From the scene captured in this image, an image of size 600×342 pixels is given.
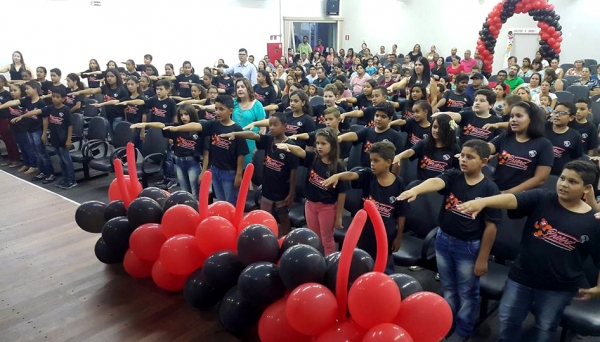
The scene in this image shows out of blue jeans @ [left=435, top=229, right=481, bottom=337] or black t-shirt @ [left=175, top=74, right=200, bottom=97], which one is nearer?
blue jeans @ [left=435, top=229, right=481, bottom=337]

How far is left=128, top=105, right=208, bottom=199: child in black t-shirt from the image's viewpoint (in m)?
4.64

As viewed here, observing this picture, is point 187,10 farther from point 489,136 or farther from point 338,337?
point 338,337

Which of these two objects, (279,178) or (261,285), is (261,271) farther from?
(279,178)

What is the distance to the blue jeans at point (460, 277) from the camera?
A: 267 cm

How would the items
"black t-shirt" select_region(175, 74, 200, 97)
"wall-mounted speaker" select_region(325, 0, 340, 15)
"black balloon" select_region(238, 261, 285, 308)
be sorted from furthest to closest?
"wall-mounted speaker" select_region(325, 0, 340, 15)
"black t-shirt" select_region(175, 74, 200, 97)
"black balloon" select_region(238, 261, 285, 308)

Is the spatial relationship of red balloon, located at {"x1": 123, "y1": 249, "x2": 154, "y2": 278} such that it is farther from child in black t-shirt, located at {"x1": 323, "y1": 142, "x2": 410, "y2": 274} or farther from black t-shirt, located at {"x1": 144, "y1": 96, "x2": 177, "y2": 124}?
black t-shirt, located at {"x1": 144, "y1": 96, "x2": 177, "y2": 124}

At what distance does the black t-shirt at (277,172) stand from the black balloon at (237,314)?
5.58 ft

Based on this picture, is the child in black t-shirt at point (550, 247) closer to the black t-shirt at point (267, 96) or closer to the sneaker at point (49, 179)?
the black t-shirt at point (267, 96)

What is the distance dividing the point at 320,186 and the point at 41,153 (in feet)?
16.3

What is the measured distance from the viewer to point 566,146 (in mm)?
3986

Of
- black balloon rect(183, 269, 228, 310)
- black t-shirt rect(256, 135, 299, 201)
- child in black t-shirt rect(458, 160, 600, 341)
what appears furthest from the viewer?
black t-shirt rect(256, 135, 299, 201)

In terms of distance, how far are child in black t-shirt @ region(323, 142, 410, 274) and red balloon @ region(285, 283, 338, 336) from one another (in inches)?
48.0

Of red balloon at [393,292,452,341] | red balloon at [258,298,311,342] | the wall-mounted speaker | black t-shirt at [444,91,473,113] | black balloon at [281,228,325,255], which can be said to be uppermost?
the wall-mounted speaker

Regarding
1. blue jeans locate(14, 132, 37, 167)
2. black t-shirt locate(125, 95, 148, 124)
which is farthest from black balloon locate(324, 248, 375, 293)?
blue jeans locate(14, 132, 37, 167)
